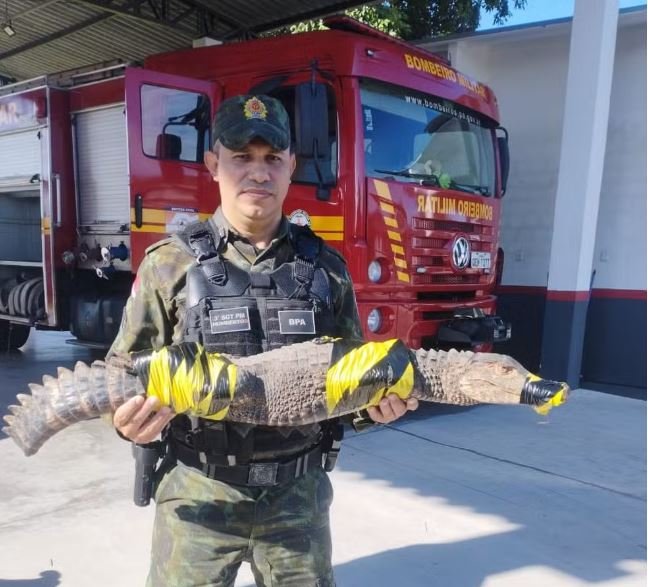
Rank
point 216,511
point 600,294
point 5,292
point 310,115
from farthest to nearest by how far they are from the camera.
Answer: point 5,292 < point 600,294 < point 310,115 < point 216,511

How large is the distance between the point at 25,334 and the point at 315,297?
23.0 feet

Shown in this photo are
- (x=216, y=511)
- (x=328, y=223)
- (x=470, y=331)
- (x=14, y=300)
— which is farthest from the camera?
(x=14, y=300)

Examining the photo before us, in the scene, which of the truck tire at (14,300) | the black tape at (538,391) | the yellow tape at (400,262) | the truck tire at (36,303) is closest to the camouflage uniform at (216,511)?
the black tape at (538,391)

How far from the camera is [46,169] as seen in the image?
208 inches

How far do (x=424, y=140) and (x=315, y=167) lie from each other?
0.95 meters

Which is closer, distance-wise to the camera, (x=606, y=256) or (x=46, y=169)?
(x=46, y=169)

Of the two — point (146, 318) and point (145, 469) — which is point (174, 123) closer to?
point (146, 318)

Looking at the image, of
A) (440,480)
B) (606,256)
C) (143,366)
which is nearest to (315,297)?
(143,366)

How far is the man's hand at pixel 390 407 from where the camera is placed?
4.83 ft

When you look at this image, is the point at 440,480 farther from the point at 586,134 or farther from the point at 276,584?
the point at 586,134

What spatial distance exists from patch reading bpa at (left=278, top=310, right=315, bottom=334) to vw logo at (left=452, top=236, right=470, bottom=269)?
3391mm

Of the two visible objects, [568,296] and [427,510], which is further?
[568,296]

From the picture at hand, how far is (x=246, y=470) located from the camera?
5.03 feet

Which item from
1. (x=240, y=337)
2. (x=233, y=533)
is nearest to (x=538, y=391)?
(x=240, y=337)
